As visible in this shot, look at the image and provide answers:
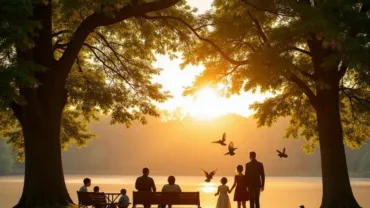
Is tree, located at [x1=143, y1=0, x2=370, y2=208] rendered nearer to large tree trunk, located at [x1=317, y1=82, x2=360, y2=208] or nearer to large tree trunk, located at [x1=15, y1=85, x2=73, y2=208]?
large tree trunk, located at [x1=317, y1=82, x2=360, y2=208]

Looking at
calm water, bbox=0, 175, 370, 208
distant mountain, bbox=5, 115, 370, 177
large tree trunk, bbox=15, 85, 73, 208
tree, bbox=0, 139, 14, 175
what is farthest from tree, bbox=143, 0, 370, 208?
distant mountain, bbox=5, 115, 370, 177

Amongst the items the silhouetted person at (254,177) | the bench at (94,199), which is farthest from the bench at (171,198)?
the silhouetted person at (254,177)

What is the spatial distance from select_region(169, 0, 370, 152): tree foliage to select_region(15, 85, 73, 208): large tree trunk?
22.4 feet

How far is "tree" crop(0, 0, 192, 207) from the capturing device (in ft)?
48.1

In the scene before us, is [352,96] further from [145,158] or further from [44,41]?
[145,158]

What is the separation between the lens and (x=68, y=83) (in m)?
25.0

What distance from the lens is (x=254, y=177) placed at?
56.1ft

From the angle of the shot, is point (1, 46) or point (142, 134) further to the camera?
point (142, 134)

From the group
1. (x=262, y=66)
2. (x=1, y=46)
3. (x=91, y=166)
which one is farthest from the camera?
(x=91, y=166)

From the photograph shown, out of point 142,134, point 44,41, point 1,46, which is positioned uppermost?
point 142,134

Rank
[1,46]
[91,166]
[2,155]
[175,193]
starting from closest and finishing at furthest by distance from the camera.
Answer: [1,46] < [175,193] < [2,155] < [91,166]

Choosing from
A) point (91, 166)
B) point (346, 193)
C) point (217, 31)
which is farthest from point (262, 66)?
point (91, 166)

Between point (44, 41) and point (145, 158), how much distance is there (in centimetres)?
17445

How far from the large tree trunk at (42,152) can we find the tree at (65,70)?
3cm
